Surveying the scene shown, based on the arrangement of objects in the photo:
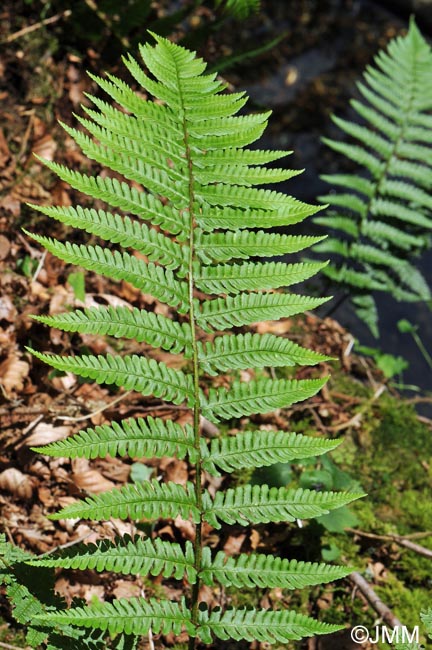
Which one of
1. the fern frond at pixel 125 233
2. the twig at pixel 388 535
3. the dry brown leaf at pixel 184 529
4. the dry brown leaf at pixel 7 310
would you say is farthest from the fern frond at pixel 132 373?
the twig at pixel 388 535

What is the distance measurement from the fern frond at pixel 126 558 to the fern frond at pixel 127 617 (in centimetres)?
9

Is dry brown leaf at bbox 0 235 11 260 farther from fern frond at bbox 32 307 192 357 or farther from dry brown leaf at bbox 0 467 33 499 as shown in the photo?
fern frond at bbox 32 307 192 357

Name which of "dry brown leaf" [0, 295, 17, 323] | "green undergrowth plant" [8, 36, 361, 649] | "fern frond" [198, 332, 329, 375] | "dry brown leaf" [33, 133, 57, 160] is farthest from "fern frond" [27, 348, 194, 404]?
"dry brown leaf" [33, 133, 57, 160]

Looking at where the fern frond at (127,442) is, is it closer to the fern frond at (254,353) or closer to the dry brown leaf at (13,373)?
the fern frond at (254,353)

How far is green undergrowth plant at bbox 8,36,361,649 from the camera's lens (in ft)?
6.12

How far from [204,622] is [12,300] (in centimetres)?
200

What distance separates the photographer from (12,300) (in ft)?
10.7

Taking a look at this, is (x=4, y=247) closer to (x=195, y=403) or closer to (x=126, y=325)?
(x=126, y=325)

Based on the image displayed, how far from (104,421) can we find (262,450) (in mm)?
1322

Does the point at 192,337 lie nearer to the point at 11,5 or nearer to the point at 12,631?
the point at 12,631

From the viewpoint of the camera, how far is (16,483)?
→ 2775 millimetres

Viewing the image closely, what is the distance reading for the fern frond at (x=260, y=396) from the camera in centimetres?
199

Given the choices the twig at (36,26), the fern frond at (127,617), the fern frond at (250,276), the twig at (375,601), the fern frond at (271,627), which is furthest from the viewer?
the twig at (36,26)

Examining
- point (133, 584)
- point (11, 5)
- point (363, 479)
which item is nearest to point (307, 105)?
point (11, 5)
